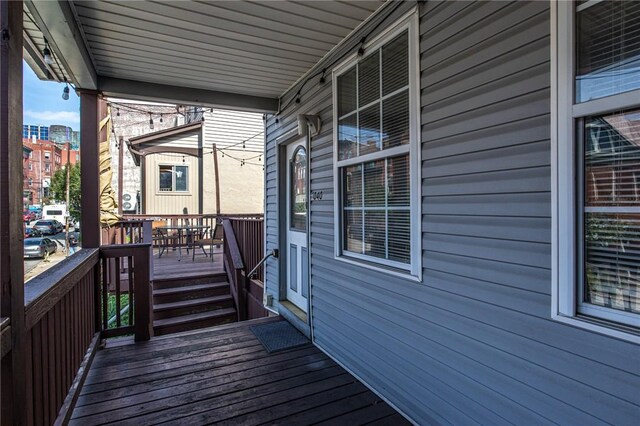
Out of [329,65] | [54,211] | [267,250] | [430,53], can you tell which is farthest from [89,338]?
[430,53]

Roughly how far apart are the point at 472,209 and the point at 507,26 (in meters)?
0.85

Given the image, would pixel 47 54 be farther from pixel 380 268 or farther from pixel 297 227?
pixel 380 268

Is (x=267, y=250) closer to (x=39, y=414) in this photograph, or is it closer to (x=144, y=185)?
(x=39, y=414)

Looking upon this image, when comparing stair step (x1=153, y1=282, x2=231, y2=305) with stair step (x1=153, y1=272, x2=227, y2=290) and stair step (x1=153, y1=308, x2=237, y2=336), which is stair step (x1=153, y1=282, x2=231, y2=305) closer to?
stair step (x1=153, y1=272, x2=227, y2=290)

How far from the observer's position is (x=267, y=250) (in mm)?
4809

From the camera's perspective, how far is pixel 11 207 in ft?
4.06

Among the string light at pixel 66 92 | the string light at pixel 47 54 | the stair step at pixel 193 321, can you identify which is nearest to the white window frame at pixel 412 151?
the string light at pixel 47 54

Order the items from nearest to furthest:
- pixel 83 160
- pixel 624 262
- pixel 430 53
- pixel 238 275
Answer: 1. pixel 624 262
2. pixel 430 53
3. pixel 83 160
4. pixel 238 275

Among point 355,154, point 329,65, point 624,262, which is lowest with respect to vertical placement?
point 624,262

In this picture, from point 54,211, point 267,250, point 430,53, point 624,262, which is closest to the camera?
point 624,262

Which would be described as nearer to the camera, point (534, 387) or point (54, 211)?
point (534, 387)

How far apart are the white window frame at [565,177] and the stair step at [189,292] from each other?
4913 millimetres

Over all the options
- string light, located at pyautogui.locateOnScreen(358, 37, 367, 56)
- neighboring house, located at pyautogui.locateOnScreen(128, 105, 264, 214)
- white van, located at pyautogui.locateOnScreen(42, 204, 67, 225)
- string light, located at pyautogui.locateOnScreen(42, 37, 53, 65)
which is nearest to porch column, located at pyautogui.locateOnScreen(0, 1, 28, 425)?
white van, located at pyautogui.locateOnScreen(42, 204, 67, 225)

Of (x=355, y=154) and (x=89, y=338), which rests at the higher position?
(x=355, y=154)
